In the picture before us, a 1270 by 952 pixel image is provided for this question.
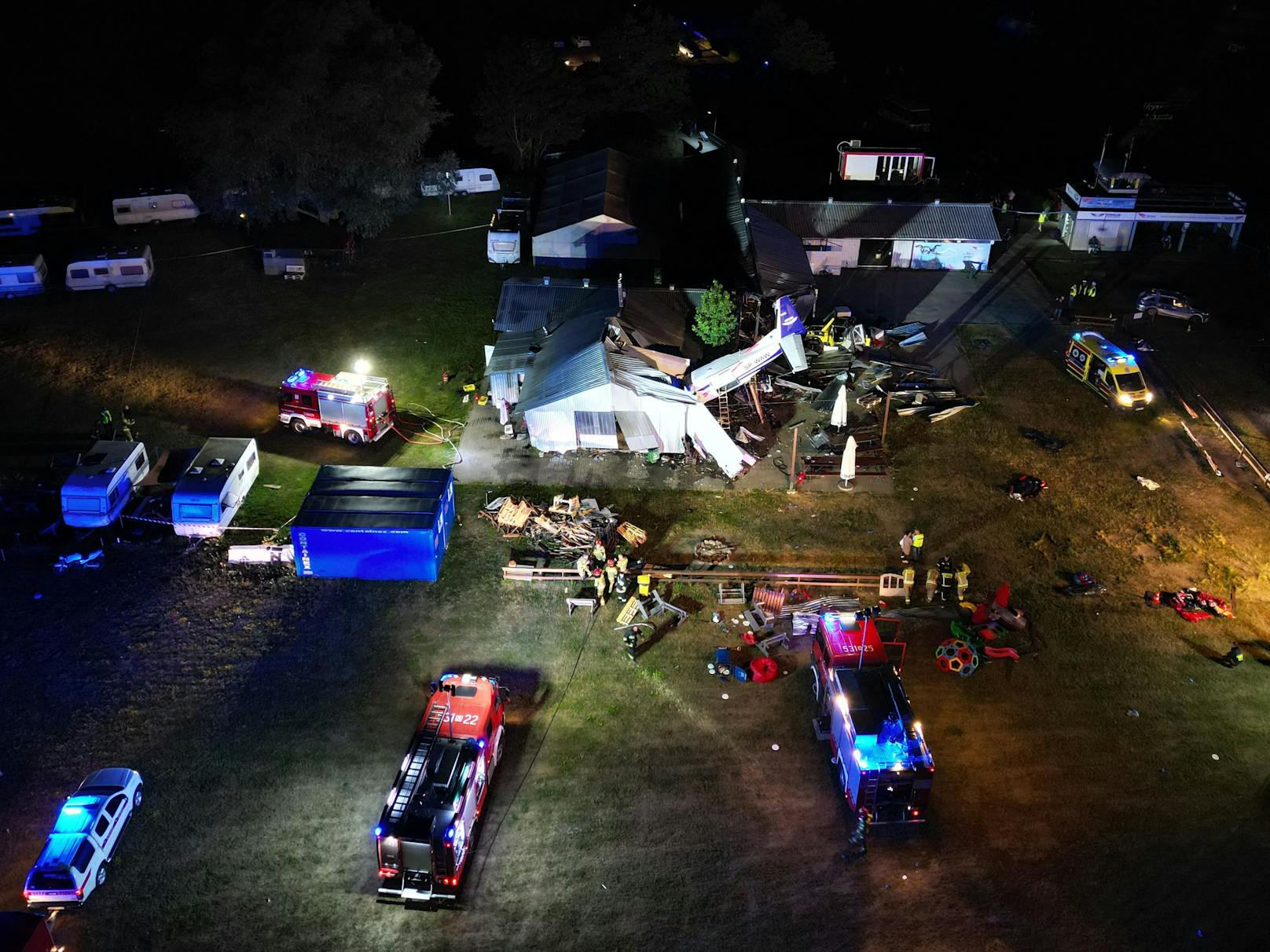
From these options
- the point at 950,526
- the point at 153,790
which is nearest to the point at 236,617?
the point at 153,790

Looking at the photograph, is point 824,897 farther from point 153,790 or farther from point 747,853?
point 153,790

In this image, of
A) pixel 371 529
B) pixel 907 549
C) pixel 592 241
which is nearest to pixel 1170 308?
pixel 907 549

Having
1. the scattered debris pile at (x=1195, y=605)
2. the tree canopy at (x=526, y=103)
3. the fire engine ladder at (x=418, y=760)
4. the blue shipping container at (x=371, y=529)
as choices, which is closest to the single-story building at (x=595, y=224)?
the tree canopy at (x=526, y=103)

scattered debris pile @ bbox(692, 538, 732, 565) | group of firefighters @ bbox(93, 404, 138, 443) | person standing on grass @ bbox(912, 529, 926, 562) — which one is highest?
person standing on grass @ bbox(912, 529, 926, 562)

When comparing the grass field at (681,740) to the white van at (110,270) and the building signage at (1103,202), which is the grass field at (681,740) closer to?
the white van at (110,270)

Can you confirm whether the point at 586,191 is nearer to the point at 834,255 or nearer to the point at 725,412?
the point at 834,255

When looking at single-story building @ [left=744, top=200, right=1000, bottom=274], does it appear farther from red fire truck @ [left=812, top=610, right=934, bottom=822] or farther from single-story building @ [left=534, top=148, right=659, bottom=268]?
red fire truck @ [left=812, top=610, right=934, bottom=822]

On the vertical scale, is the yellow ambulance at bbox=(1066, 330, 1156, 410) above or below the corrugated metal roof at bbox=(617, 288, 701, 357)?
below

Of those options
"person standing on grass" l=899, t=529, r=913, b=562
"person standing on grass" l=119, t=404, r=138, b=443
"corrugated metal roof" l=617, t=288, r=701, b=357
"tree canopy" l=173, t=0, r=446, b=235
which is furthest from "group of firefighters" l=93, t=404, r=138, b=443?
"person standing on grass" l=899, t=529, r=913, b=562
